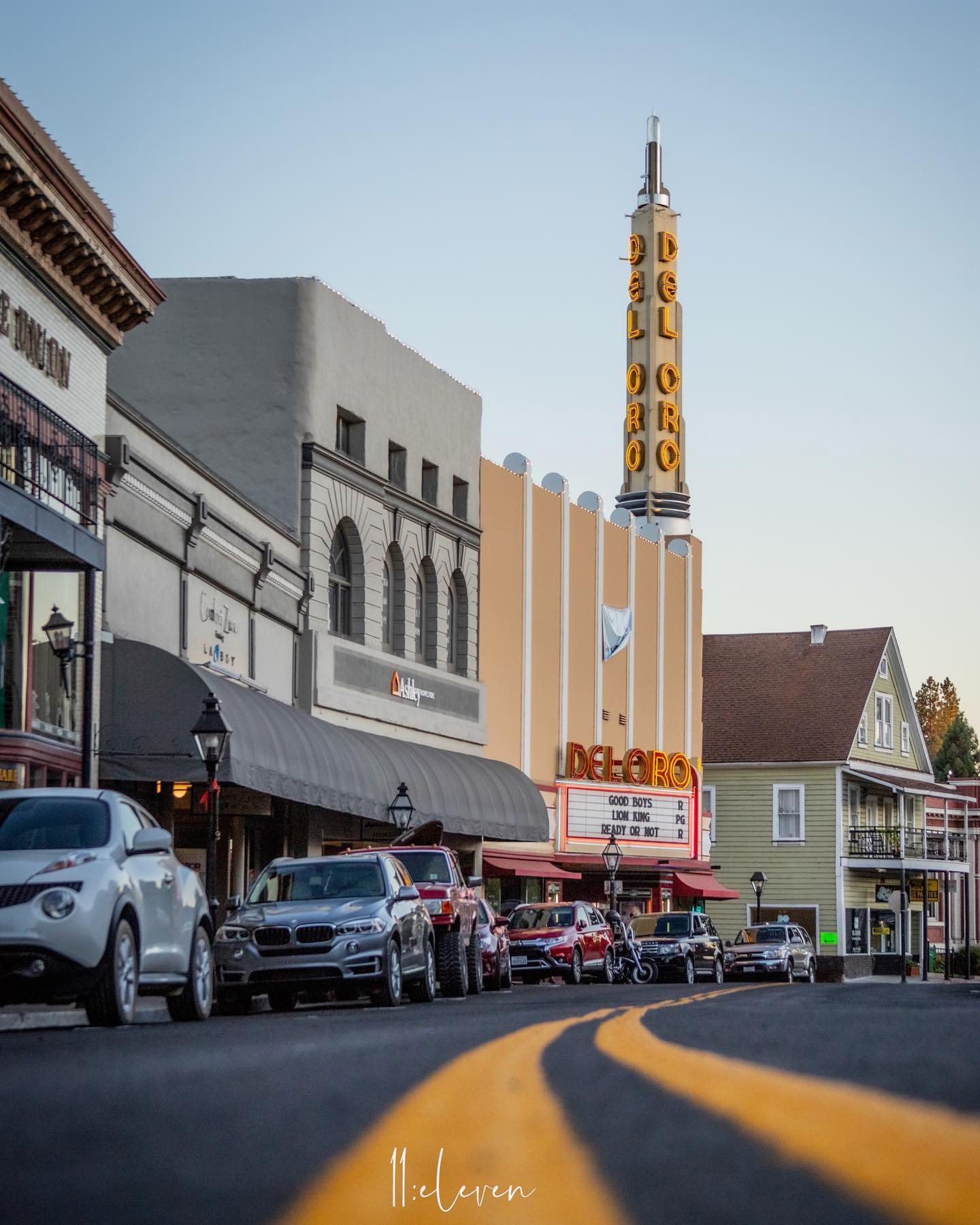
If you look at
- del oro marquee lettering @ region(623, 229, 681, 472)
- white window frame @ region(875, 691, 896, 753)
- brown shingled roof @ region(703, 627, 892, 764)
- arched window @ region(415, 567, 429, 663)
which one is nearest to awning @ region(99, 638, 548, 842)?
arched window @ region(415, 567, 429, 663)

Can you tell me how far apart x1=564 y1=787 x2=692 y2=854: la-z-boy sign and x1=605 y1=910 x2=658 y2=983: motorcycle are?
7.56 m

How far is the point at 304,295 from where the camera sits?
125ft

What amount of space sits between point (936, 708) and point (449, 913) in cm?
10940

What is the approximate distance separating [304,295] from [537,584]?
1264 cm

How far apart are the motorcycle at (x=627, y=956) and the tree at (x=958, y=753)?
7426 centimetres

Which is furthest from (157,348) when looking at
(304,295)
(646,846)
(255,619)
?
(646,846)

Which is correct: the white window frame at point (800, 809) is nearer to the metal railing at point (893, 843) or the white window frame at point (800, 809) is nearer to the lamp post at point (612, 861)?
the metal railing at point (893, 843)

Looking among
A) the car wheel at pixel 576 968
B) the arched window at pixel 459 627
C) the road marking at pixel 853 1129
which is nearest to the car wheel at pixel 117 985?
the road marking at pixel 853 1129

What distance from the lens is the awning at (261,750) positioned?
2833 cm

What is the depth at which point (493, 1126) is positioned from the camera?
659 cm

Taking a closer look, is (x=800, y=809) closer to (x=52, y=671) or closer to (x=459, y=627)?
(x=459, y=627)

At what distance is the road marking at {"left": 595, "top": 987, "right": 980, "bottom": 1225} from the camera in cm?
480

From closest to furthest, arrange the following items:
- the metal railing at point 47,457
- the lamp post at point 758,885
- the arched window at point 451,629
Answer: the metal railing at point 47,457 < the arched window at point 451,629 < the lamp post at point 758,885

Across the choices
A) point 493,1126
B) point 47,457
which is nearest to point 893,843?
point 47,457
